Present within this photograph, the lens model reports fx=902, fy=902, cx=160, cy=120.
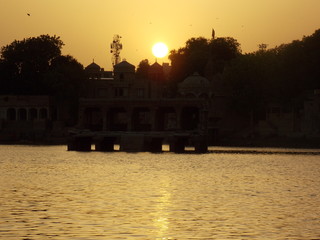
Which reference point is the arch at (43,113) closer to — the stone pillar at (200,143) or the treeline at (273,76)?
the treeline at (273,76)

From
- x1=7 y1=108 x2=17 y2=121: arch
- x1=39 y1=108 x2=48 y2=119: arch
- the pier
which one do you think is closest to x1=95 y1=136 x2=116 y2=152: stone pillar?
the pier

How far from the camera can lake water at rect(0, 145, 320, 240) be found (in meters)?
34.7

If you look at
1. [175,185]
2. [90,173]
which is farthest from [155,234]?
[90,173]

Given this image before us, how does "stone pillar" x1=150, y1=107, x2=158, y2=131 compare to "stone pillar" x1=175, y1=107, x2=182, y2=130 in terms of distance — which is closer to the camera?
"stone pillar" x1=175, y1=107, x2=182, y2=130

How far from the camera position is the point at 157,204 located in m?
44.5

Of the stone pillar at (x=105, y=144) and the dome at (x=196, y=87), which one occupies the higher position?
the dome at (x=196, y=87)

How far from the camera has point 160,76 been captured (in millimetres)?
179375

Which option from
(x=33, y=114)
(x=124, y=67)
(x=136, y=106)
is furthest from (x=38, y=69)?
(x=136, y=106)

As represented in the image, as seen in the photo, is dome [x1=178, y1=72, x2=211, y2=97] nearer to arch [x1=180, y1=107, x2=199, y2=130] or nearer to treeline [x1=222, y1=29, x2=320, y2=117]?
treeline [x1=222, y1=29, x2=320, y2=117]

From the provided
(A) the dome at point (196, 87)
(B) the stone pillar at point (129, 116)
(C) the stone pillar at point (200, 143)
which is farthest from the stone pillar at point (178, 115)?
(A) the dome at point (196, 87)

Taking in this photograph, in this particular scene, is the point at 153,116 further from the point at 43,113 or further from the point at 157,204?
the point at 157,204

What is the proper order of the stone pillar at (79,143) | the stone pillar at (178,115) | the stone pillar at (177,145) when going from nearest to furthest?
the stone pillar at (177,145), the stone pillar at (178,115), the stone pillar at (79,143)

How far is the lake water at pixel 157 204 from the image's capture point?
3472 centimetres

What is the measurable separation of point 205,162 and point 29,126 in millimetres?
62101
